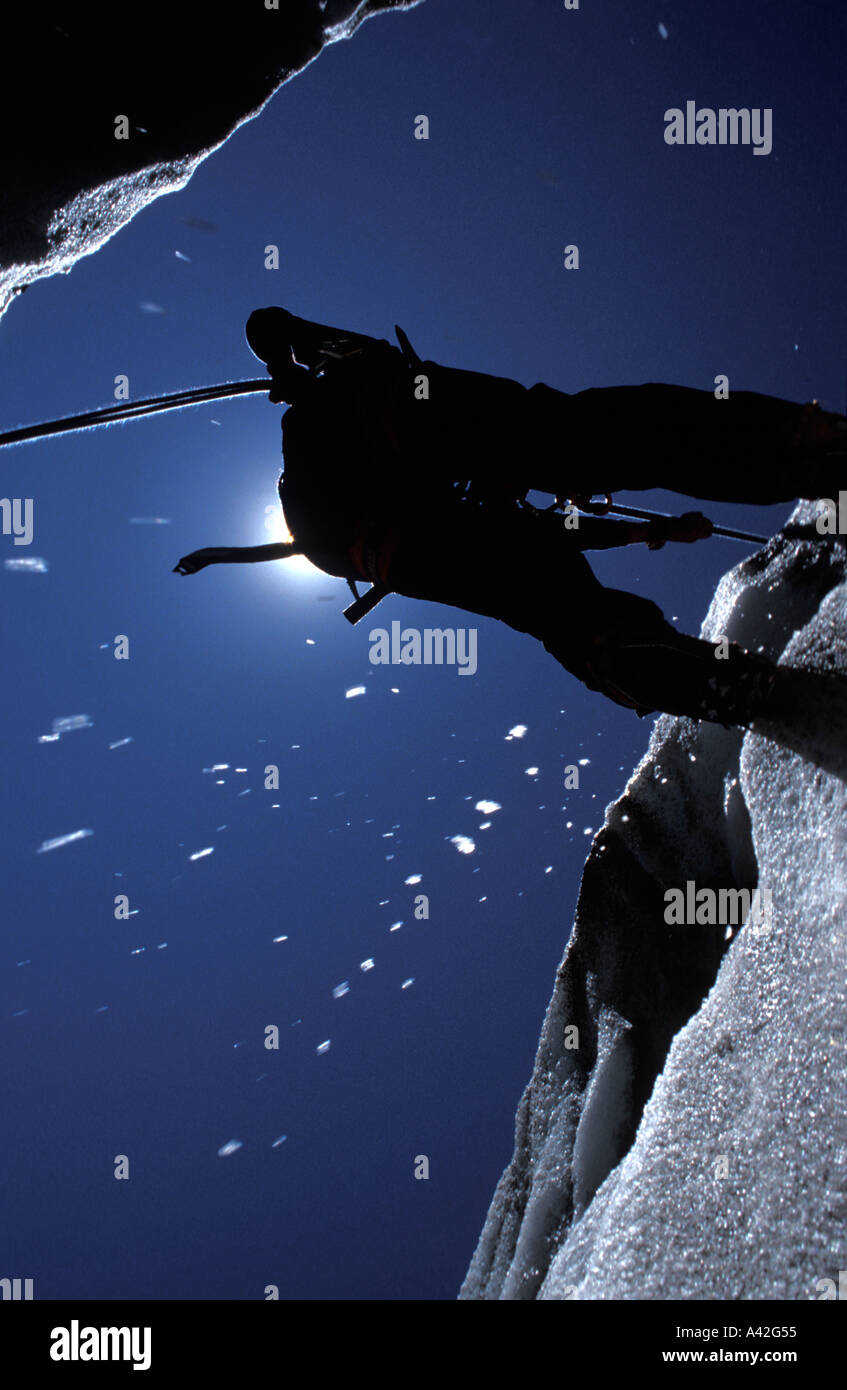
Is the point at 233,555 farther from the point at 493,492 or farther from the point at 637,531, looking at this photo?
the point at 637,531

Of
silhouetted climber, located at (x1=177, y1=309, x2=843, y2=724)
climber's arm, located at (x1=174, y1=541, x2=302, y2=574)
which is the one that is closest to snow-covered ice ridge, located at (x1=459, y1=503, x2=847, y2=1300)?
silhouetted climber, located at (x1=177, y1=309, x2=843, y2=724)

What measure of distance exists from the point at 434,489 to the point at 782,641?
5.57 feet

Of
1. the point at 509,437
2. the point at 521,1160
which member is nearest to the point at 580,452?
the point at 509,437

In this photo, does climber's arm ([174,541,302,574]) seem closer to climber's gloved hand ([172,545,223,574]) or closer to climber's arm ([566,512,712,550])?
climber's gloved hand ([172,545,223,574])

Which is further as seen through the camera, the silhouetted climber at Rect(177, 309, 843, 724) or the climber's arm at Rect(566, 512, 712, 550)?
the climber's arm at Rect(566, 512, 712, 550)

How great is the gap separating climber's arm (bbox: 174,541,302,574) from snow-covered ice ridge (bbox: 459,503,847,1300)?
208 cm

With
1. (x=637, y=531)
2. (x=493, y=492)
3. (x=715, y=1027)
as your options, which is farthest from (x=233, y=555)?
(x=715, y=1027)

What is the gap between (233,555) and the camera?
2.79m

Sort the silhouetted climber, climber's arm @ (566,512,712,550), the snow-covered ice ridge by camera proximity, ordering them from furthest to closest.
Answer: climber's arm @ (566,512,712,550) < the silhouetted climber < the snow-covered ice ridge

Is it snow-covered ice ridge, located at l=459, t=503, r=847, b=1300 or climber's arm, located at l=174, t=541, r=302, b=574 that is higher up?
climber's arm, located at l=174, t=541, r=302, b=574

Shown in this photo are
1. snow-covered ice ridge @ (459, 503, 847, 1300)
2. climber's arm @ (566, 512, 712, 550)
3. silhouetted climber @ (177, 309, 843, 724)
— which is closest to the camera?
snow-covered ice ridge @ (459, 503, 847, 1300)

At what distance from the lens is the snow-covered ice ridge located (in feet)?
6.93

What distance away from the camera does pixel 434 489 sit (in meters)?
2.74

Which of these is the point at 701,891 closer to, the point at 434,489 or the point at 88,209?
the point at 434,489
